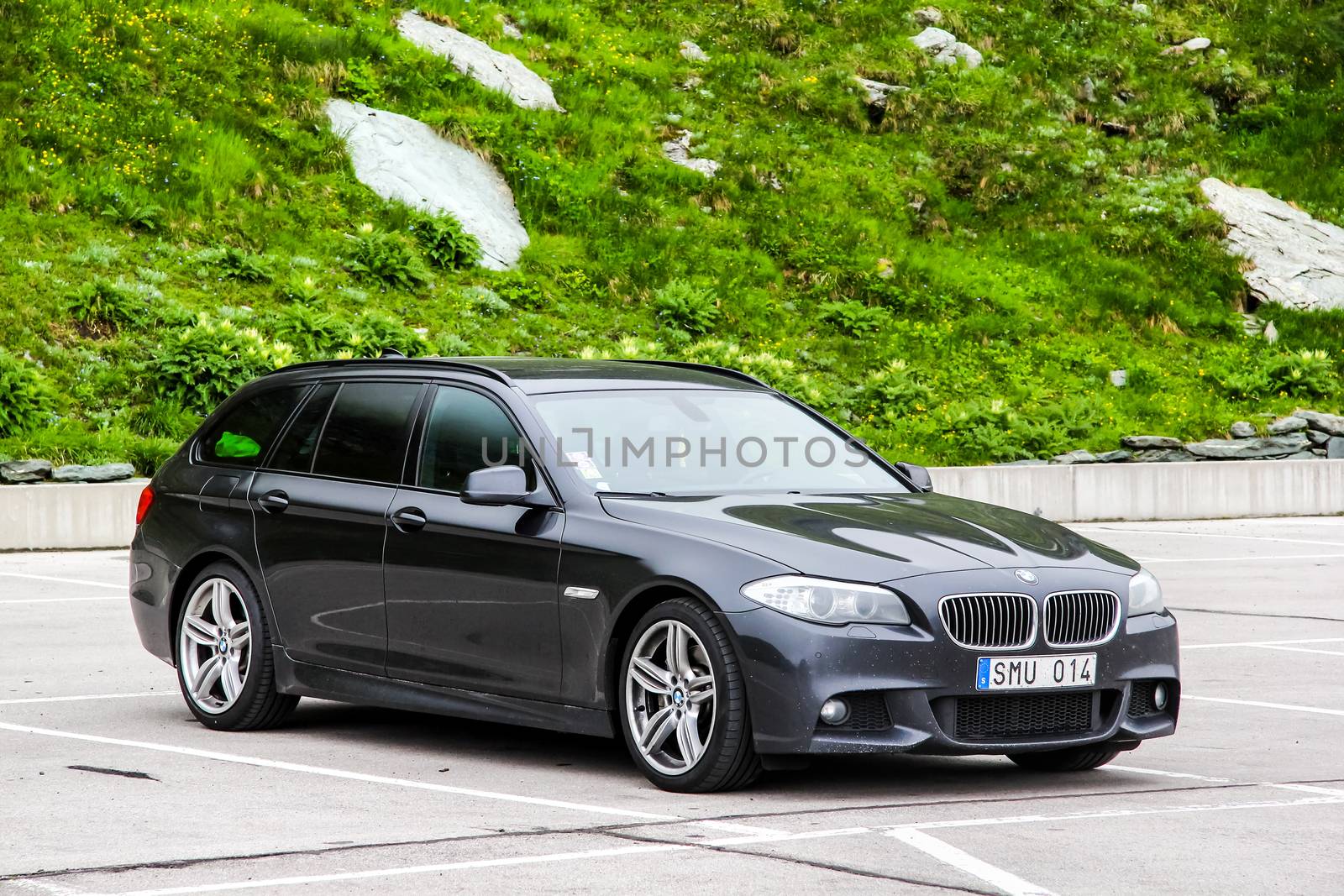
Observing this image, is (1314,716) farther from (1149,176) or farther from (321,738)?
(1149,176)

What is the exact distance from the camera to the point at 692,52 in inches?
1465

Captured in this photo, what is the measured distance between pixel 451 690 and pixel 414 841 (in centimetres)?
162

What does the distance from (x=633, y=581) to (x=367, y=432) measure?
197 cm

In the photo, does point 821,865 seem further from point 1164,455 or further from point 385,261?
point 385,261

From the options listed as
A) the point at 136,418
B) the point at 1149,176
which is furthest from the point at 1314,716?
the point at 1149,176

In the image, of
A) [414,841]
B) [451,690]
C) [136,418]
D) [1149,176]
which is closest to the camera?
[414,841]

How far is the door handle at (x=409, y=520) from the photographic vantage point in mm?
7527

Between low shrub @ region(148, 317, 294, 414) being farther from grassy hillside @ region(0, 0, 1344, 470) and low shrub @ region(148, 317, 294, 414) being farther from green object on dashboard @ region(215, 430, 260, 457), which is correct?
green object on dashboard @ region(215, 430, 260, 457)

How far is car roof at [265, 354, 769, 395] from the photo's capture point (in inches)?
304

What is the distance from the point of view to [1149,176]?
35.3m

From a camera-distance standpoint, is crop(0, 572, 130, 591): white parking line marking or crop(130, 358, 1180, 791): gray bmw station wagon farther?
crop(0, 572, 130, 591): white parking line marking

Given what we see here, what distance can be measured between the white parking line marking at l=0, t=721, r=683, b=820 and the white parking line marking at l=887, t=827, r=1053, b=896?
804 mm

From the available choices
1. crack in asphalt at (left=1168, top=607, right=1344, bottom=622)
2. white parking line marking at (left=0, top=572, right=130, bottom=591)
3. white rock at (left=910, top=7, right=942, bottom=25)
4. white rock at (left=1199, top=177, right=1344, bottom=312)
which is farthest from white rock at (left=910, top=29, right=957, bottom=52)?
crack in asphalt at (left=1168, top=607, right=1344, bottom=622)

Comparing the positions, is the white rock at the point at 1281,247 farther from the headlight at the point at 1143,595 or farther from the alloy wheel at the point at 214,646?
the alloy wheel at the point at 214,646
